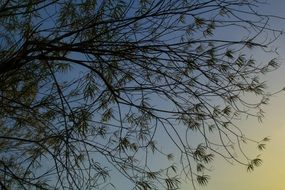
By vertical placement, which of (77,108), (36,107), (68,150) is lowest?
(68,150)

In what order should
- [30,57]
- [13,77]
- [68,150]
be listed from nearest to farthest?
[30,57]
[68,150]
[13,77]

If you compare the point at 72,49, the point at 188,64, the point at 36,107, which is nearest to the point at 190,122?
the point at 188,64

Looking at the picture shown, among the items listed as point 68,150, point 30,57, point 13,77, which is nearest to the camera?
point 30,57

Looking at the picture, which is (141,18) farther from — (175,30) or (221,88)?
(221,88)

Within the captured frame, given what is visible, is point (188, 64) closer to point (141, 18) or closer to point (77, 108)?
point (141, 18)

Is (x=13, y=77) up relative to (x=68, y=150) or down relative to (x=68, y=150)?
up

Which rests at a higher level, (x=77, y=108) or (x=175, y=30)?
(x=175, y=30)

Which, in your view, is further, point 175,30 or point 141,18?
point 175,30

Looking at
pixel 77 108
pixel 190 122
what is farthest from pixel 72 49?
pixel 190 122

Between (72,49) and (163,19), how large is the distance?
85 cm

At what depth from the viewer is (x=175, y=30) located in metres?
4.65

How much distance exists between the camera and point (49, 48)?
14.0ft

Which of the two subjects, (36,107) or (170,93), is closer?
(170,93)

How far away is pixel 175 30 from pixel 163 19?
196 millimetres
